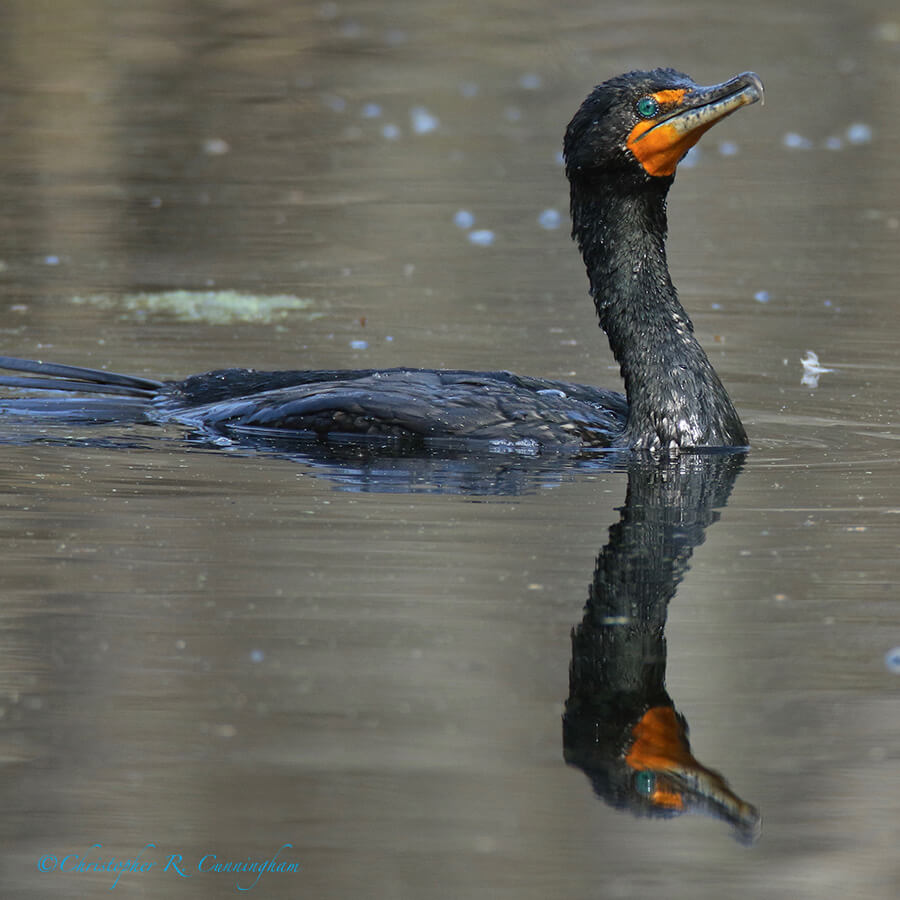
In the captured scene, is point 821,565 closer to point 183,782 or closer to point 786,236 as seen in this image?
point 183,782

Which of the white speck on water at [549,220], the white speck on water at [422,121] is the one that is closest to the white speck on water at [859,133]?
the white speck on water at [422,121]

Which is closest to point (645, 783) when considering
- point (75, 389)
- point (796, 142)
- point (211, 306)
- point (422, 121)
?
point (75, 389)

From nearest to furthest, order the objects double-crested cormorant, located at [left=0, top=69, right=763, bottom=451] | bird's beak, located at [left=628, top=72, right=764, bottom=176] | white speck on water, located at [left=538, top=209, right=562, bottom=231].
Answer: bird's beak, located at [left=628, top=72, right=764, bottom=176], double-crested cormorant, located at [left=0, top=69, right=763, bottom=451], white speck on water, located at [left=538, top=209, right=562, bottom=231]

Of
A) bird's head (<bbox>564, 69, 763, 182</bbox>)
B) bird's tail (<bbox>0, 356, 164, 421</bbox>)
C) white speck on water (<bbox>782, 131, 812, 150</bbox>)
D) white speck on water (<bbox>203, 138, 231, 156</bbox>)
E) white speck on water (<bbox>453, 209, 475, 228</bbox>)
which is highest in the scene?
bird's head (<bbox>564, 69, 763, 182</bbox>)

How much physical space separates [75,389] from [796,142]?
10.5 meters

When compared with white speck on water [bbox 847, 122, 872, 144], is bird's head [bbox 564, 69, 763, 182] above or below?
above

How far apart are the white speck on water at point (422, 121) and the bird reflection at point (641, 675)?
11279 mm

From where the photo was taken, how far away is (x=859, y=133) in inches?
670

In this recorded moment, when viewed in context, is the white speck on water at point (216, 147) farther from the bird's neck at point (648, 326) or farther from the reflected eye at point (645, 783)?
the reflected eye at point (645, 783)

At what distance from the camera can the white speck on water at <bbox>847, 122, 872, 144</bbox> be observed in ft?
55.2

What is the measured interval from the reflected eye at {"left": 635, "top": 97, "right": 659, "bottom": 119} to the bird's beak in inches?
0.9

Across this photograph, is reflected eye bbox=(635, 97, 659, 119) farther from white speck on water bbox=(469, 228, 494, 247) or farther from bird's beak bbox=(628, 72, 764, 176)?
white speck on water bbox=(469, 228, 494, 247)

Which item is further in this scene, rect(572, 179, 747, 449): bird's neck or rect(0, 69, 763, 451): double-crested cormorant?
rect(572, 179, 747, 449): bird's neck

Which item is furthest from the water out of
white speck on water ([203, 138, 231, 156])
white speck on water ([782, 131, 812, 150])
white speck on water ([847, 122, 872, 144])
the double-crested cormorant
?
white speck on water ([847, 122, 872, 144])
